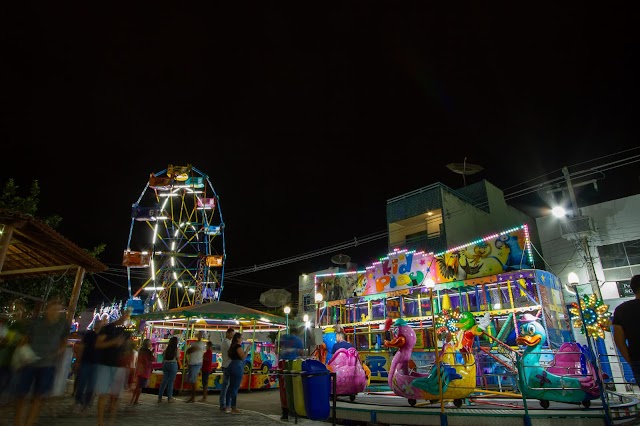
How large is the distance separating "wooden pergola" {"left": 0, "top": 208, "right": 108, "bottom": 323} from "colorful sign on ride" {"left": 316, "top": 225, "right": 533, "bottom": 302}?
468 inches

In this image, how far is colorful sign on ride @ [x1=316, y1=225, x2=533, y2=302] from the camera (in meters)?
14.5

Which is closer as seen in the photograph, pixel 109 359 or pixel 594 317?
pixel 109 359

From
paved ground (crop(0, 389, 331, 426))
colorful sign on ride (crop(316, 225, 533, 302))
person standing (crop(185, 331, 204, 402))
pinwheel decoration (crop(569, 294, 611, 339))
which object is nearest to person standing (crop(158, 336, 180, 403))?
person standing (crop(185, 331, 204, 402))

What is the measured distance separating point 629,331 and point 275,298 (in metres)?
26.0

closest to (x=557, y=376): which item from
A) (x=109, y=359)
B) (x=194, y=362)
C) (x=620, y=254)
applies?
(x=109, y=359)

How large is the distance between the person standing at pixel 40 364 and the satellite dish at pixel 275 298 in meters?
23.3

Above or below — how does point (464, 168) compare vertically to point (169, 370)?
above

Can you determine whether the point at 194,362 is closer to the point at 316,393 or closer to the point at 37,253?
the point at 37,253

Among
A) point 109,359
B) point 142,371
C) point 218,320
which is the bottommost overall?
point 142,371

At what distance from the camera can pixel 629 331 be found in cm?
405

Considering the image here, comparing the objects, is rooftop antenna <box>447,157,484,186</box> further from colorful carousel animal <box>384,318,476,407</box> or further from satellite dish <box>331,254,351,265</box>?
colorful carousel animal <box>384,318,476,407</box>

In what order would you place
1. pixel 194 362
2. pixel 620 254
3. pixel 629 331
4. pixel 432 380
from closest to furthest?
pixel 629 331 → pixel 432 380 → pixel 194 362 → pixel 620 254

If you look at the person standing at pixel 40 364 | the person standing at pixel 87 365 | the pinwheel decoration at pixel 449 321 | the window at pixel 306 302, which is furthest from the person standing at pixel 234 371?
the window at pixel 306 302

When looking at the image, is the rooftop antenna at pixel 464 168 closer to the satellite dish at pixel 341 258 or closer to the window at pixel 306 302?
the satellite dish at pixel 341 258
